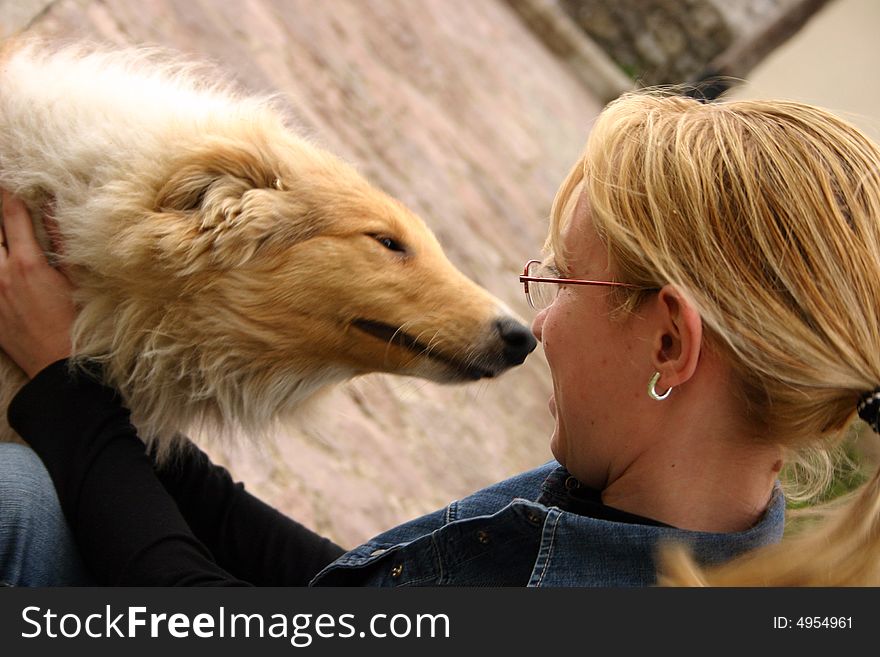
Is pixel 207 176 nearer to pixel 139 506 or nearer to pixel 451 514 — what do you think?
pixel 139 506

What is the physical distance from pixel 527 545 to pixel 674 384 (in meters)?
0.40

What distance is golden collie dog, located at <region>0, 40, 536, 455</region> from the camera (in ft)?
7.35

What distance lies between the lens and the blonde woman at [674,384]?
149 cm

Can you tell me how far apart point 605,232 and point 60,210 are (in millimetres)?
1294

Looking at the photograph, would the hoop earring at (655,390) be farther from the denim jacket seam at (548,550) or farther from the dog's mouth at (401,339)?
the dog's mouth at (401,339)

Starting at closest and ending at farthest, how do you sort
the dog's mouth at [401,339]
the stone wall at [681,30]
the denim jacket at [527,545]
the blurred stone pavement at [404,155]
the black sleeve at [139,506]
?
the denim jacket at [527,545] < the black sleeve at [139,506] < the dog's mouth at [401,339] < the blurred stone pavement at [404,155] < the stone wall at [681,30]

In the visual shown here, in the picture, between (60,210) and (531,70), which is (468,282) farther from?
(531,70)

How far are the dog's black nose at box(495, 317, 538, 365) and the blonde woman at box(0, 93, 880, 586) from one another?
0.43m

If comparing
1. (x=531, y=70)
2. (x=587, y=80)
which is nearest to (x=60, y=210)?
(x=531, y=70)

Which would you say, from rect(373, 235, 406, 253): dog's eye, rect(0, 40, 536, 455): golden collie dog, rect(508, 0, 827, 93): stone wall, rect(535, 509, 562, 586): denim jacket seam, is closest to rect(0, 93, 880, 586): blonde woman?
rect(535, 509, 562, 586): denim jacket seam

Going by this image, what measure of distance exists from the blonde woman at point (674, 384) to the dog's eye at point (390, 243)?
0.61 m

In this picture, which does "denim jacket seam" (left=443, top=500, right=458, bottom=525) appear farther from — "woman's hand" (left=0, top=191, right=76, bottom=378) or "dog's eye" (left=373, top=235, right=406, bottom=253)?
"woman's hand" (left=0, top=191, right=76, bottom=378)

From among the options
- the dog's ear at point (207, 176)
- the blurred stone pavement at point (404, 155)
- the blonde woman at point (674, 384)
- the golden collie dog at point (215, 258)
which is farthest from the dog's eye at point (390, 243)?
the blonde woman at point (674, 384)

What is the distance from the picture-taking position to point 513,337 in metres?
2.41
